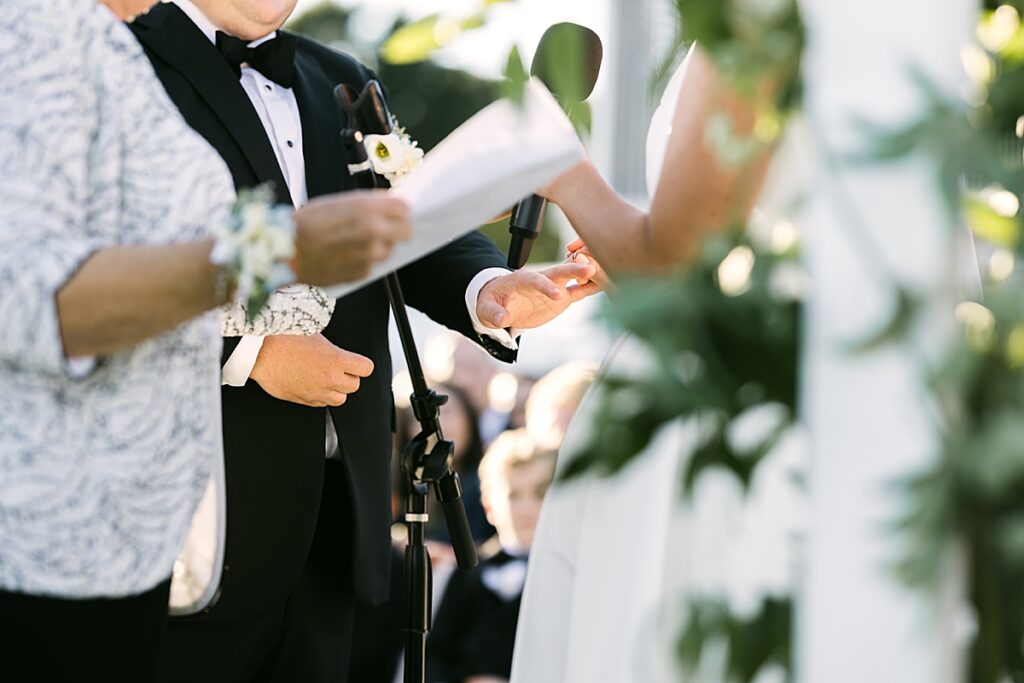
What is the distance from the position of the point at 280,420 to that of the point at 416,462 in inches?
10.1

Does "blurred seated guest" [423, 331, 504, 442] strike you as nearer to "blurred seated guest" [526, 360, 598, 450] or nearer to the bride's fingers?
"blurred seated guest" [526, 360, 598, 450]

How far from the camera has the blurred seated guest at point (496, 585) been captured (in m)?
4.29

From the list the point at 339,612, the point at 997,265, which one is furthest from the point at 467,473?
the point at 997,265

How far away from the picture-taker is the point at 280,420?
2.35 meters

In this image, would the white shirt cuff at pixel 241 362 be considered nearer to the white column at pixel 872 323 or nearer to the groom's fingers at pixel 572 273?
the groom's fingers at pixel 572 273

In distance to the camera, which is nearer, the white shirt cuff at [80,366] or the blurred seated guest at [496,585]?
the white shirt cuff at [80,366]

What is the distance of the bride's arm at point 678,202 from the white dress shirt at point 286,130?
87 centimetres

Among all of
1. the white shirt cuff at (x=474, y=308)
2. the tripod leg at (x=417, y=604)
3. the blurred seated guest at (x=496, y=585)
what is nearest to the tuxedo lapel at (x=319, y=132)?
the white shirt cuff at (x=474, y=308)

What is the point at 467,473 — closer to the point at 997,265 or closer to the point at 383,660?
the point at 383,660

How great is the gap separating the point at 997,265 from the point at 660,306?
433 mm

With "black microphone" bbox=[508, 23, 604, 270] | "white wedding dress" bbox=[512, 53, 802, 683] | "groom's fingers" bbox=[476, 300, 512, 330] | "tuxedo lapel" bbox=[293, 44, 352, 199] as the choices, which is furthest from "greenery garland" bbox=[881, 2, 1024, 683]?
"tuxedo lapel" bbox=[293, 44, 352, 199]

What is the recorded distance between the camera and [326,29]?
27656mm

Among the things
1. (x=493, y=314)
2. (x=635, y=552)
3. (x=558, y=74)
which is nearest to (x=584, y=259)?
(x=493, y=314)

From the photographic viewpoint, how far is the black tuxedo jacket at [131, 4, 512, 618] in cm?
231
